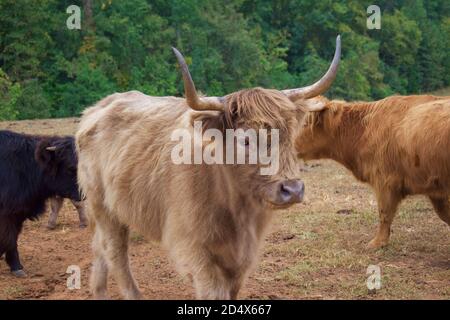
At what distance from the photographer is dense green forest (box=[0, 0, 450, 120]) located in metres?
27.2

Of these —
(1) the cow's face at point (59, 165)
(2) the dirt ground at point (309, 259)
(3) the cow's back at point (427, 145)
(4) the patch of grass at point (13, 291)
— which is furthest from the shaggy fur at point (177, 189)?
(3) the cow's back at point (427, 145)

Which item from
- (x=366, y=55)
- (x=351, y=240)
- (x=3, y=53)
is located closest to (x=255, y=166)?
(x=351, y=240)

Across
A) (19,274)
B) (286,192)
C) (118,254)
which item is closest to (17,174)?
(19,274)

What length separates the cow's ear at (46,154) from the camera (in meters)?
6.88

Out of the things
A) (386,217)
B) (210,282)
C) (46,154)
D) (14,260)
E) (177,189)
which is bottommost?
(14,260)

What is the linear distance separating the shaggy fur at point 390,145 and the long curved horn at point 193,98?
3182mm

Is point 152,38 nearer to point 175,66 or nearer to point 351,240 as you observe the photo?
point 175,66

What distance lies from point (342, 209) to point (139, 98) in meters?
4.21

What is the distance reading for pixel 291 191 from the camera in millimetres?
3545

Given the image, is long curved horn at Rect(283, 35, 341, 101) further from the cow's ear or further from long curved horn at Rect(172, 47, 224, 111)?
the cow's ear

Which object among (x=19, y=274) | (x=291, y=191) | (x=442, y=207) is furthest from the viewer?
(x=442, y=207)

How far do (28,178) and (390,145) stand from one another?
3785mm

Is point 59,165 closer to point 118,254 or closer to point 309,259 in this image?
point 118,254

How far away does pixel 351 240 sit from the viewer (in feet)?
23.4
